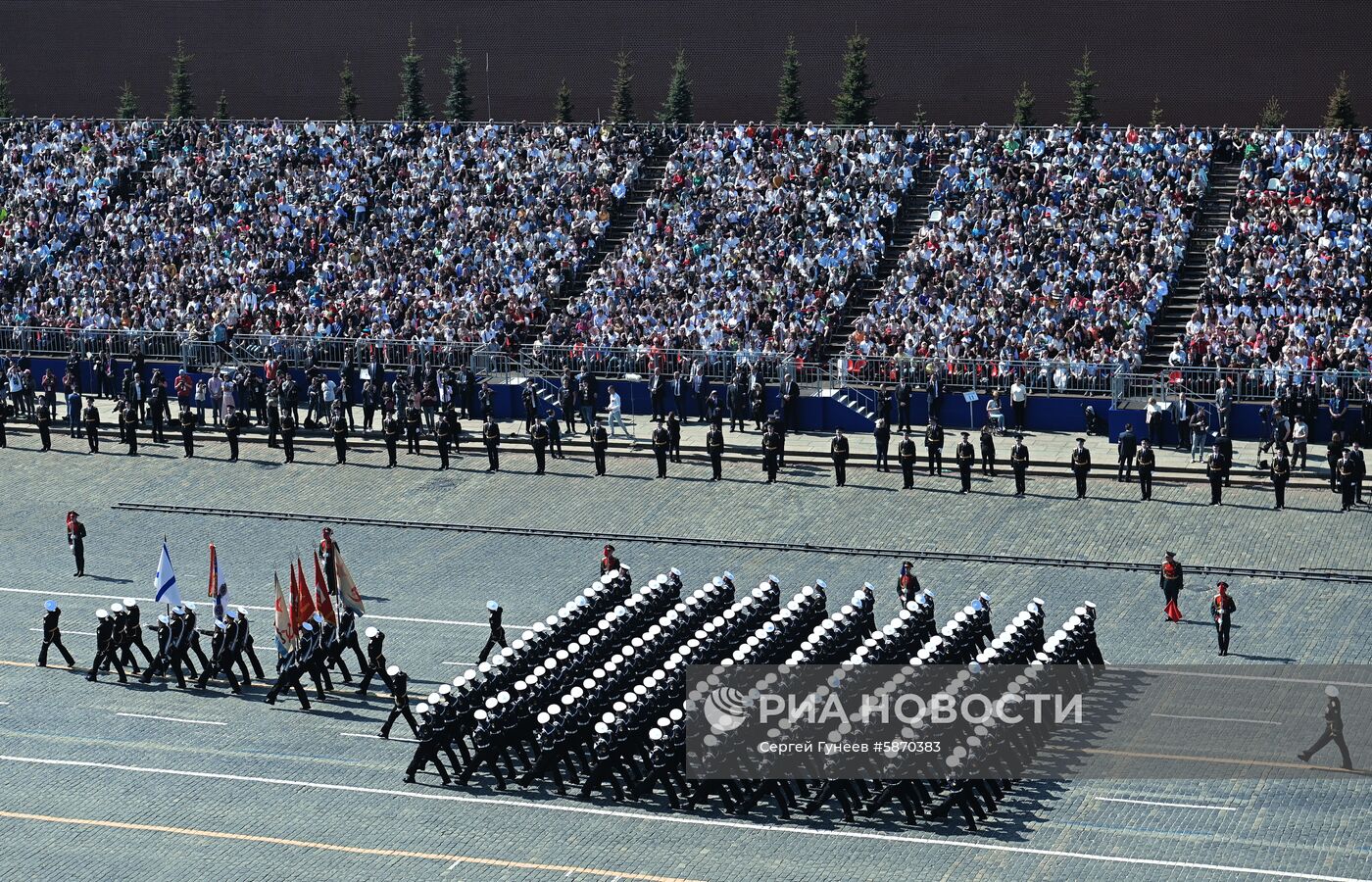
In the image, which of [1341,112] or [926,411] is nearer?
[926,411]

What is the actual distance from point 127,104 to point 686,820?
4899cm

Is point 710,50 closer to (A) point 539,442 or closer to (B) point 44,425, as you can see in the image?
(A) point 539,442

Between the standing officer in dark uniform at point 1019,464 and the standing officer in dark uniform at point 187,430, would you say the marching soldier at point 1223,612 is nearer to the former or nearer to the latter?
the standing officer in dark uniform at point 1019,464

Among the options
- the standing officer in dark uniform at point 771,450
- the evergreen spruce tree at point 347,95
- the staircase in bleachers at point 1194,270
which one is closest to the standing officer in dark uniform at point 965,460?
the standing officer in dark uniform at point 771,450

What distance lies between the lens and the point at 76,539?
123 feet

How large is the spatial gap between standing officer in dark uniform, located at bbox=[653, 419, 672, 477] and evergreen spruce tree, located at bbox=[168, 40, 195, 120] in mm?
30998

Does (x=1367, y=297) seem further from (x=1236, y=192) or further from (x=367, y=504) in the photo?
(x=367, y=504)

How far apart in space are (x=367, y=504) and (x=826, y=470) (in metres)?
9.02

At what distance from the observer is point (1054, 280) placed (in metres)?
47.2

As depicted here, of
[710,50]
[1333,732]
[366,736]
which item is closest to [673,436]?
[366,736]

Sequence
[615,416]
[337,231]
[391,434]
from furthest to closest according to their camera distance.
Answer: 1. [337,231]
2. [615,416]
3. [391,434]

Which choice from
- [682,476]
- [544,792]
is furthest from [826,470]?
[544,792]

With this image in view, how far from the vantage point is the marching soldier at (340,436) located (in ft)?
148

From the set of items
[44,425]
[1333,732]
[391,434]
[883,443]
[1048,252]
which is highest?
[1048,252]
